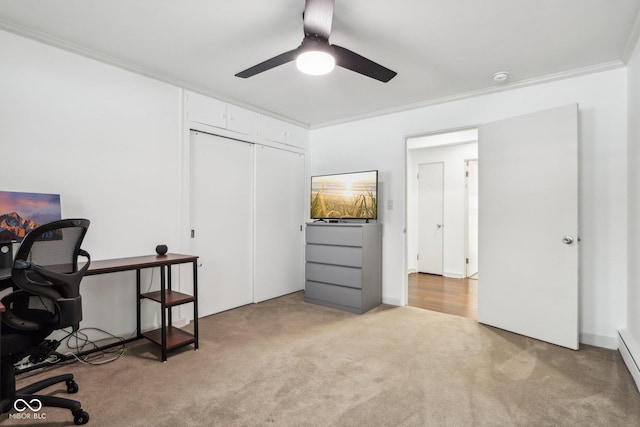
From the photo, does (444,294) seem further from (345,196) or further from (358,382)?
(358,382)

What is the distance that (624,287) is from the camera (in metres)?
2.73

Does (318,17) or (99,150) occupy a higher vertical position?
(318,17)

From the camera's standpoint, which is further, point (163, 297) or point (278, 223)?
point (278, 223)

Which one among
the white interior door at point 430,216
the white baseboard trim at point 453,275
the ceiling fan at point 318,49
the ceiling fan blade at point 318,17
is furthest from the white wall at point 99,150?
the white baseboard trim at point 453,275

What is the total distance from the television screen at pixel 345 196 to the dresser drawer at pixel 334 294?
867mm

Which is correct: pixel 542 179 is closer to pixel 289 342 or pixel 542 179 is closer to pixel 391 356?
pixel 391 356

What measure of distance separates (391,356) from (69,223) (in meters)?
2.31

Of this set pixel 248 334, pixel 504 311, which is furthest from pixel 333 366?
pixel 504 311

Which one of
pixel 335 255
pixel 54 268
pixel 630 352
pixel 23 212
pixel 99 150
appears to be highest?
pixel 99 150

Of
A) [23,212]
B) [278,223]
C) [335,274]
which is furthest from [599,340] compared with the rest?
[23,212]

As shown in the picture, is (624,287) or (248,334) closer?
(624,287)

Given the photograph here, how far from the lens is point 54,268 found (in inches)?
69.4

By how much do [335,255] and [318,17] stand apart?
100 inches

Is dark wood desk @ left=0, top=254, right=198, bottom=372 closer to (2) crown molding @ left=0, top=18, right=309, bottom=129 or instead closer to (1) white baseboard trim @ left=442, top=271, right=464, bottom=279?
(2) crown molding @ left=0, top=18, right=309, bottom=129
